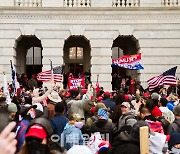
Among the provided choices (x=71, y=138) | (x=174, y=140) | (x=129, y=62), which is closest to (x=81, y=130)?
(x=71, y=138)

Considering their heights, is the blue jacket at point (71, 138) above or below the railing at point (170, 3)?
below

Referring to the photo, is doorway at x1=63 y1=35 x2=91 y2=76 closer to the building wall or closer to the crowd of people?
the building wall

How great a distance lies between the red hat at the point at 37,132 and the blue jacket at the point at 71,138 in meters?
Answer: 2.94

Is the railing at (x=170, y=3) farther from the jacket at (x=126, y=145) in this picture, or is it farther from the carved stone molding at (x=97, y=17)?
the jacket at (x=126, y=145)

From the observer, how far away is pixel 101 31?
26.7 m

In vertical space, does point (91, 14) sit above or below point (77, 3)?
below

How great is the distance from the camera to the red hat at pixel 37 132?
436 centimetres

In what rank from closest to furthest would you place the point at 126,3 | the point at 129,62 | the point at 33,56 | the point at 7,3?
the point at 129,62 → the point at 7,3 → the point at 126,3 → the point at 33,56

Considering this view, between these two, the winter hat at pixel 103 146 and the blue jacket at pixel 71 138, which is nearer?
the winter hat at pixel 103 146

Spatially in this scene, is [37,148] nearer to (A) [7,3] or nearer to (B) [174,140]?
(B) [174,140]

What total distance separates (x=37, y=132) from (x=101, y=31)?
22.6m

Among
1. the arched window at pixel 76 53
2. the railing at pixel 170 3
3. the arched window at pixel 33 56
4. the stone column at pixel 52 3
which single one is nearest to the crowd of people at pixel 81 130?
the stone column at pixel 52 3

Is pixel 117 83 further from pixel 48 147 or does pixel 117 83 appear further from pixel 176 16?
pixel 48 147

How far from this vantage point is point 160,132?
676 centimetres
